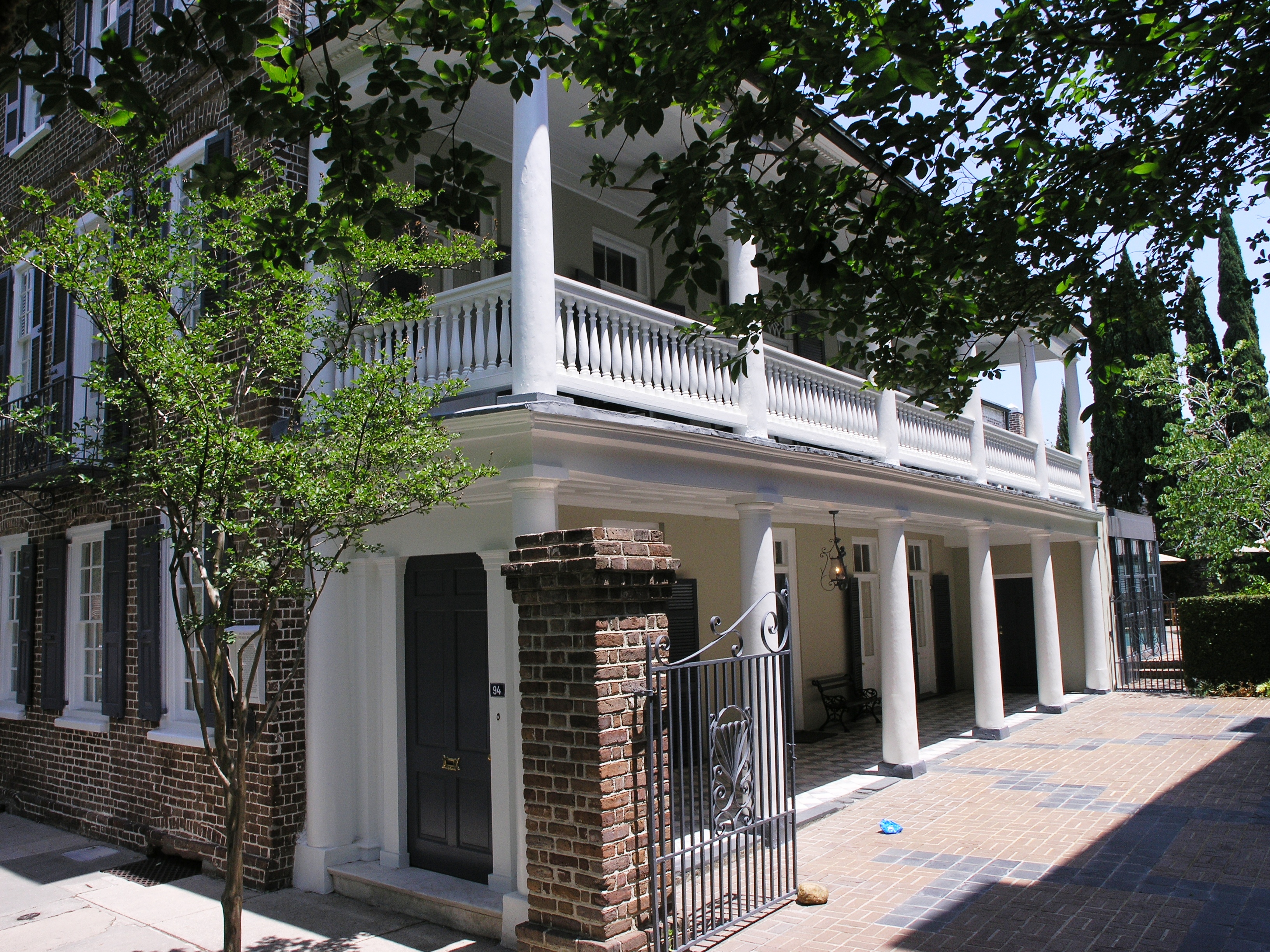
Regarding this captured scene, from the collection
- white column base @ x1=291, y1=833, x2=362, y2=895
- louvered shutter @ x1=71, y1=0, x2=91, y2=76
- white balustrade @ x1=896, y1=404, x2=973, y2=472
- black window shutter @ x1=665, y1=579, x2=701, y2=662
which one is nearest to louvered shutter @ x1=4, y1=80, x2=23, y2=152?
louvered shutter @ x1=71, y1=0, x2=91, y2=76

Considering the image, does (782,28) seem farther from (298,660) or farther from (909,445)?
(909,445)

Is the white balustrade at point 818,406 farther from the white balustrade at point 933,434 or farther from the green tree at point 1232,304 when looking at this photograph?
the green tree at point 1232,304

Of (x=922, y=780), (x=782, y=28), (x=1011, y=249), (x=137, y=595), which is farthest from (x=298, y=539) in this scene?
(x=922, y=780)

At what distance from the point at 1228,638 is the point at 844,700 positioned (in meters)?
8.17

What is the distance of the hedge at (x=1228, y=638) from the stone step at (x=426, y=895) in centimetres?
1526

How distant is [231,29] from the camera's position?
4086 mm

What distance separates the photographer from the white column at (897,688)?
10.8 metres

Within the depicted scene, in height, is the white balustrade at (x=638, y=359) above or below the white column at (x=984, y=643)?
above

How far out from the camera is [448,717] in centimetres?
773

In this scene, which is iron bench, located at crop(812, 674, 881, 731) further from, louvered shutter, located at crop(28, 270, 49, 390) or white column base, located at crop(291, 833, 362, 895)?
louvered shutter, located at crop(28, 270, 49, 390)

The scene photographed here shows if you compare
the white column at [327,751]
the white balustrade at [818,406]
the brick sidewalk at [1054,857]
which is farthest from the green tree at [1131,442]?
the white column at [327,751]

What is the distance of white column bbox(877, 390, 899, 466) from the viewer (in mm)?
11203

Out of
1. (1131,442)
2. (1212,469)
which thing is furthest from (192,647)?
(1131,442)

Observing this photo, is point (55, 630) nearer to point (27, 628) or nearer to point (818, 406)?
point (27, 628)
